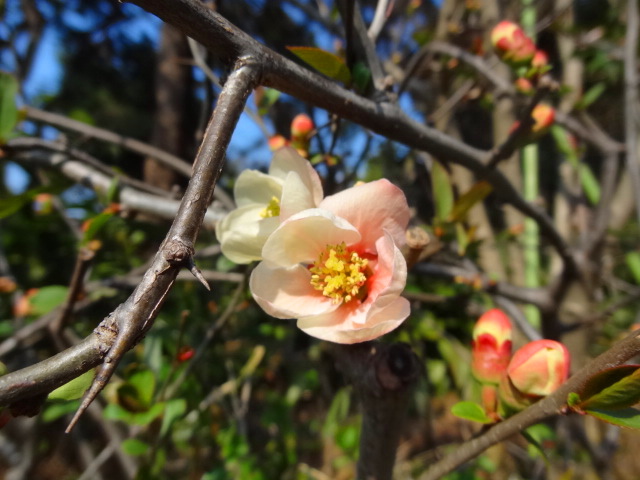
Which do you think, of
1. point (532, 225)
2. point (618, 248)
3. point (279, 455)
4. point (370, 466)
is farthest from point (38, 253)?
point (618, 248)

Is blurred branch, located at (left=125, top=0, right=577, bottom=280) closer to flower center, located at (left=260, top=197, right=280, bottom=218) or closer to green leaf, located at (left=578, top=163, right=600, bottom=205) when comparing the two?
flower center, located at (left=260, top=197, right=280, bottom=218)

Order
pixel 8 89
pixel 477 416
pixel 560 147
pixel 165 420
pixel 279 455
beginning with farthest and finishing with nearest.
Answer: pixel 560 147
pixel 279 455
pixel 8 89
pixel 165 420
pixel 477 416

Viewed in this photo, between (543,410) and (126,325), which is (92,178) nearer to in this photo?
(126,325)

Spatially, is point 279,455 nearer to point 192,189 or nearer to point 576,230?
point 192,189

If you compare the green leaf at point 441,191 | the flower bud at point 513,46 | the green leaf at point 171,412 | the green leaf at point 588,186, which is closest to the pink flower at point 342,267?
the green leaf at point 441,191

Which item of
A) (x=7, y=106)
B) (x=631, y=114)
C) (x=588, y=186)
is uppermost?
(x=588, y=186)

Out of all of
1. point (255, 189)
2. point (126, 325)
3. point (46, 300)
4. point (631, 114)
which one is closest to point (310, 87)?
point (255, 189)

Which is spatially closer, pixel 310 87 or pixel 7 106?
pixel 310 87

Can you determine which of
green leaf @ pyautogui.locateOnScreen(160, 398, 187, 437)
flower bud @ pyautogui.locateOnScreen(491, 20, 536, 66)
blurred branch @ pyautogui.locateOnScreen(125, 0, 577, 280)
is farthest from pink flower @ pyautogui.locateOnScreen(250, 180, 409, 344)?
flower bud @ pyautogui.locateOnScreen(491, 20, 536, 66)
